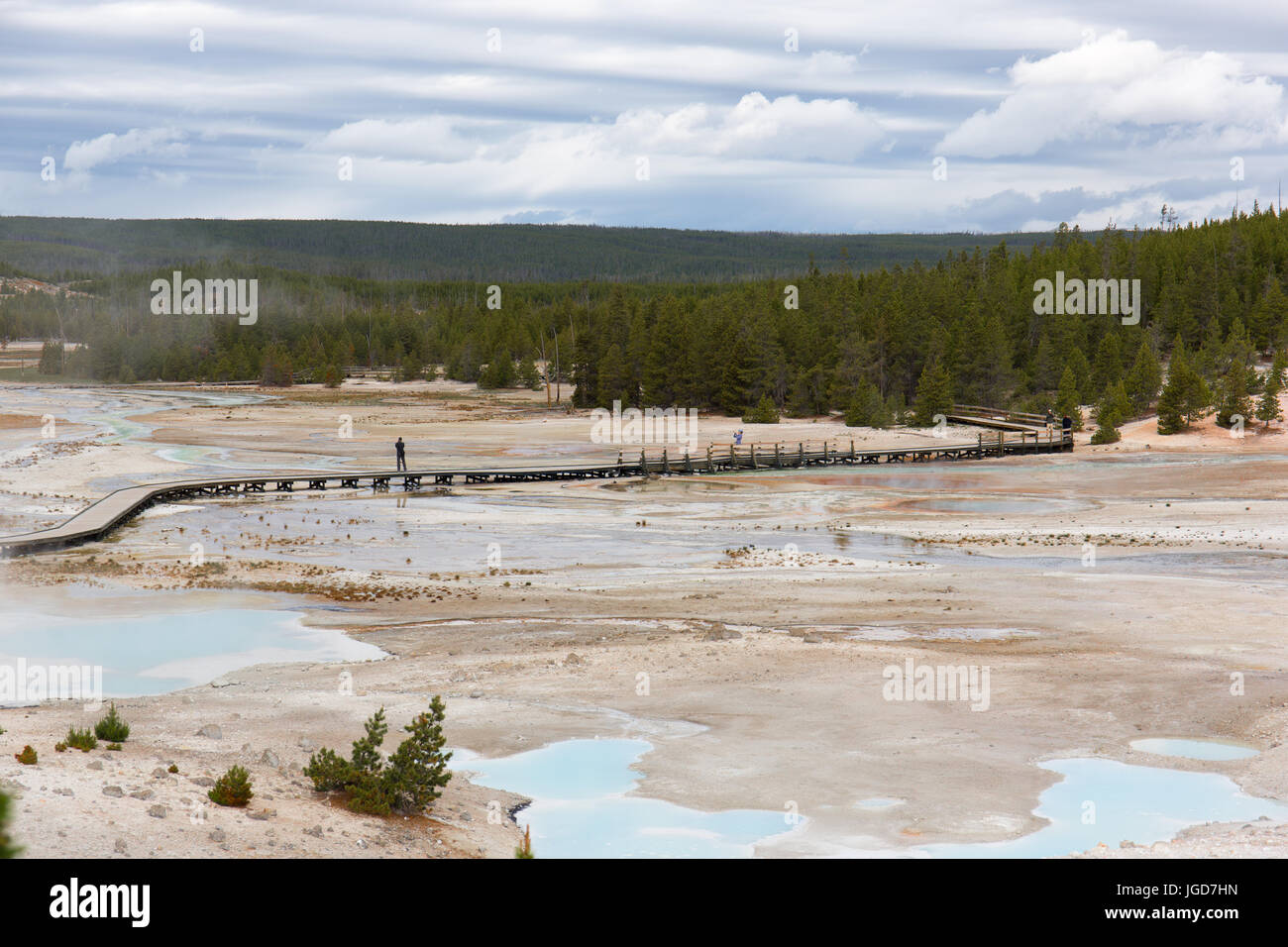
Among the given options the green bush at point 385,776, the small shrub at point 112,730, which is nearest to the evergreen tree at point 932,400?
the small shrub at point 112,730

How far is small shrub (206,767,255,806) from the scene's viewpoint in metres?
10.8

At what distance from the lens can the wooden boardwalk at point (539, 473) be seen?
34.6 metres

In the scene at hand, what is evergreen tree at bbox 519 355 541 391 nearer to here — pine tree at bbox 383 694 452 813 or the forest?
the forest

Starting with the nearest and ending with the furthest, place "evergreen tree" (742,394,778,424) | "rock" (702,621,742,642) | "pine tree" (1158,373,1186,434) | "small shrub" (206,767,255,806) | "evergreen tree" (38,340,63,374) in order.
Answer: "small shrub" (206,767,255,806) < "rock" (702,621,742,642) < "pine tree" (1158,373,1186,434) < "evergreen tree" (742,394,778,424) < "evergreen tree" (38,340,63,374)

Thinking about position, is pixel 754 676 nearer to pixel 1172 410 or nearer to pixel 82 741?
pixel 82 741

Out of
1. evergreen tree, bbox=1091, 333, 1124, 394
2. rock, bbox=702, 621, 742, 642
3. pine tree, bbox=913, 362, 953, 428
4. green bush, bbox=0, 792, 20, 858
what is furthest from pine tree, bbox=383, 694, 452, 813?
evergreen tree, bbox=1091, 333, 1124, 394

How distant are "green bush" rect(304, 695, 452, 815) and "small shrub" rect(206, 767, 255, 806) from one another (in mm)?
1012

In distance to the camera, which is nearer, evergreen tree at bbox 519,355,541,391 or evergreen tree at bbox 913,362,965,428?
evergreen tree at bbox 913,362,965,428

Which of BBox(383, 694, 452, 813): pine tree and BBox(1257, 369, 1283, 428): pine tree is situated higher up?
BBox(1257, 369, 1283, 428): pine tree

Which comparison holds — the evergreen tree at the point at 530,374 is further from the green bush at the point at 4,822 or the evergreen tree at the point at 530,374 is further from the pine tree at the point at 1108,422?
the green bush at the point at 4,822

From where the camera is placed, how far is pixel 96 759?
11703 mm

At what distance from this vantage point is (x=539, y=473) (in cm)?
5138
